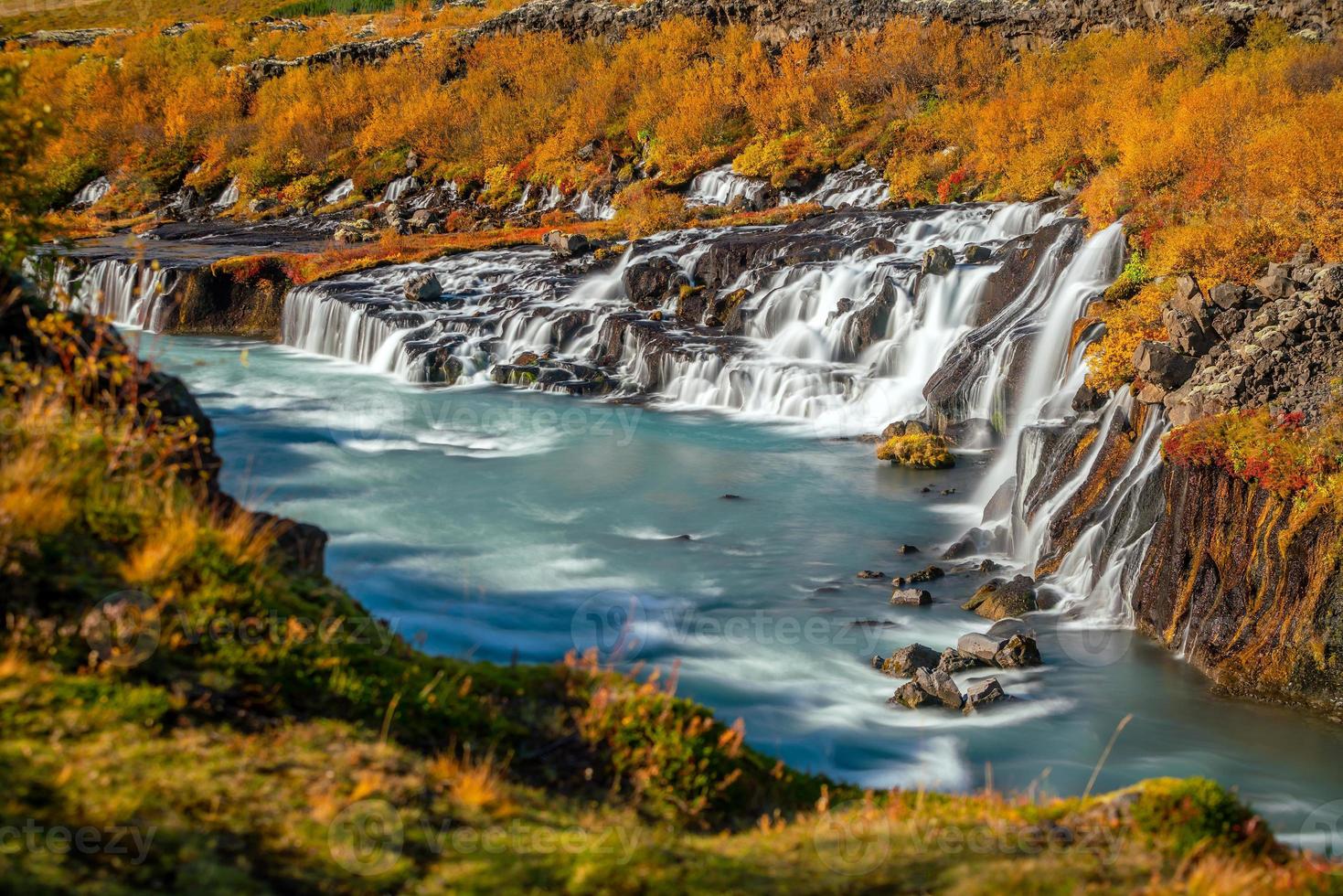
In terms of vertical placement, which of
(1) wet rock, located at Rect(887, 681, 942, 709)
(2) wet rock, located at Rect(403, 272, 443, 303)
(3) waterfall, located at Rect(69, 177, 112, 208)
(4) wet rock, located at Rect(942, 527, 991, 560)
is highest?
(3) waterfall, located at Rect(69, 177, 112, 208)

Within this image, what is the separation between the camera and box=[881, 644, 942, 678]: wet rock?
40.3ft

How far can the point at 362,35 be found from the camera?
77.0 metres

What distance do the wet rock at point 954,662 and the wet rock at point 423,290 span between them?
A: 24.3 metres

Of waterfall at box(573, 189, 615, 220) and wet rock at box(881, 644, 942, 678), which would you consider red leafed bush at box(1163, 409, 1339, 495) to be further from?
waterfall at box(573, 189, 615, 220)

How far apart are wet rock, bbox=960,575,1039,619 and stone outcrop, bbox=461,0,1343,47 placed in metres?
32.1

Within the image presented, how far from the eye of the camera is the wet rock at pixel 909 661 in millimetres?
12273

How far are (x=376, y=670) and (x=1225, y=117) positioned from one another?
25.0m

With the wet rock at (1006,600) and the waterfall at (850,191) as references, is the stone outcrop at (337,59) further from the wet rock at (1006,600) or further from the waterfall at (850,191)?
the wet rock at (1006,600)

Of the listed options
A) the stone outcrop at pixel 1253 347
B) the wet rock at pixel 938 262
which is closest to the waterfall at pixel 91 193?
the wet rock at pixel 938 262

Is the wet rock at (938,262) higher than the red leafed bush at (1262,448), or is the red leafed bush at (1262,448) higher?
the wet rock at (938,262)

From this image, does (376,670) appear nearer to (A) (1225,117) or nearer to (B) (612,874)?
(B) (612,874)

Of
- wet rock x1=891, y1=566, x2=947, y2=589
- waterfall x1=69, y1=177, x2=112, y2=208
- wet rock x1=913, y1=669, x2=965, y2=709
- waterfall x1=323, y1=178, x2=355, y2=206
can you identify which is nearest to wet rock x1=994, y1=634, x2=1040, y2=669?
wet rock x1=913, y1=669, x2=965, y2=709

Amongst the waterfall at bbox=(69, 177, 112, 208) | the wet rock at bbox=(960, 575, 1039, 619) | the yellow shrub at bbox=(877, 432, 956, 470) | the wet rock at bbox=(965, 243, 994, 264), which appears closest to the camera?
the wet rock at bbox=(960, 575, 1039, 619)

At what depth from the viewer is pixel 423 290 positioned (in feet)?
108
